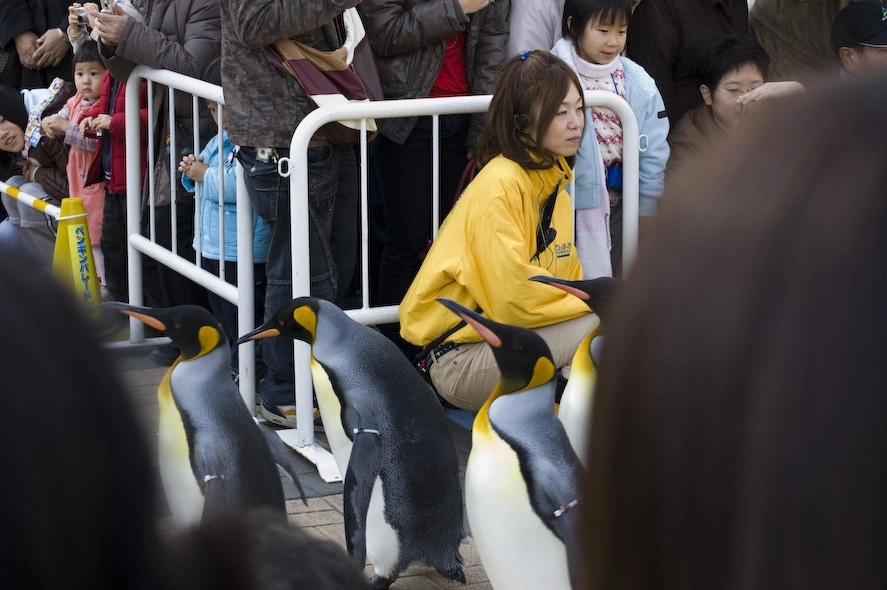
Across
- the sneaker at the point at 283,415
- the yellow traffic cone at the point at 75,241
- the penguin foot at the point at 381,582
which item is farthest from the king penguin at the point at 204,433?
the yellow traffic cone at the point at 75,241

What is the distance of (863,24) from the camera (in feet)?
15.1

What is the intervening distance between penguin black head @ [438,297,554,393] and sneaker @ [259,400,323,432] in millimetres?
1603

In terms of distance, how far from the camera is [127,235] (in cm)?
544

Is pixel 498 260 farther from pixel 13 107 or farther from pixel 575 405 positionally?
pixel 13 107

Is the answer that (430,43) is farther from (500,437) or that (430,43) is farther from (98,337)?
(98,337)

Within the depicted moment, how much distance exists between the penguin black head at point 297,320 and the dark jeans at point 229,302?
1351mm

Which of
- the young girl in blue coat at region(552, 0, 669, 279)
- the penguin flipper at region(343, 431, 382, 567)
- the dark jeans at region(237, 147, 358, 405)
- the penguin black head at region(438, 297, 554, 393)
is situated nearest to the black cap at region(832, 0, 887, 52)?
the young girl in blue coat at region(552, 0, 669, 279)

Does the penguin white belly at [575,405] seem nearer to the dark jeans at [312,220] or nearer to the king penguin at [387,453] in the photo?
the king penguin at [387,453]

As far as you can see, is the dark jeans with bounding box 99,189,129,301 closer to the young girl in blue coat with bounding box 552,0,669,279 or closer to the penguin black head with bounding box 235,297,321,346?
the young girl in blue coat with bounding box 552,0,669,279

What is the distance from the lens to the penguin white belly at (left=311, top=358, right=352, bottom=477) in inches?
115

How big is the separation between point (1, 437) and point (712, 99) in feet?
15.1

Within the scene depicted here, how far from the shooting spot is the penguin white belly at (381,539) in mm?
2857

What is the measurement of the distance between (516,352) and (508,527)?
409mm

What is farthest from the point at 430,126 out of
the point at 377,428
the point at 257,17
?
the point at 377,428
